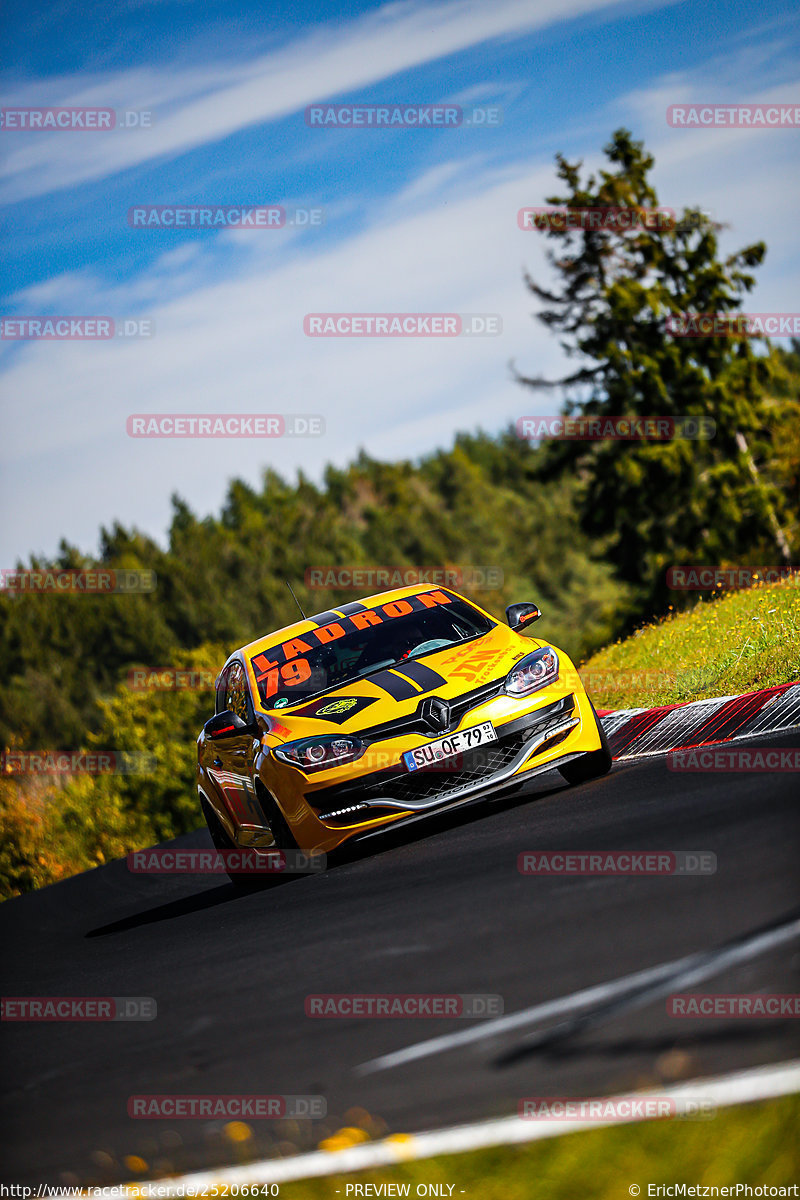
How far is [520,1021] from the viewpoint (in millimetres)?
4547

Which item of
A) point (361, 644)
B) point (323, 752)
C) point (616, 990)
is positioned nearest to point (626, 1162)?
point (616, 990)

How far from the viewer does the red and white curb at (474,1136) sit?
3.55m

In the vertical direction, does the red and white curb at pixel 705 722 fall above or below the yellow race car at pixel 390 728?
below

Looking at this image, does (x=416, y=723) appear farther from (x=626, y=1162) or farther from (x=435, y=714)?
(x=626, y=1162)

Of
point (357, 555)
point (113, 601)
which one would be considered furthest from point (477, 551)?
point (113, 601)

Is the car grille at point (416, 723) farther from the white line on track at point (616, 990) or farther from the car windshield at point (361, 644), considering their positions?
the white line on track at point (616, 990)

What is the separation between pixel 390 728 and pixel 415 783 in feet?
1.30

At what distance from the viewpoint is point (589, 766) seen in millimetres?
9008

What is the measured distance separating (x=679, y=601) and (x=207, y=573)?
6566 cm

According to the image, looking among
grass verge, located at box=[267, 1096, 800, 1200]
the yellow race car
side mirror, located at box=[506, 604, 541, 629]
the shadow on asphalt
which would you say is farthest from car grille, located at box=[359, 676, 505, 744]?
grass verge, located at box=[267, 1096, 800, 1200]

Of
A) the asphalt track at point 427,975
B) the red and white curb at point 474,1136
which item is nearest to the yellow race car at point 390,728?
the asphalt track at point 427,975

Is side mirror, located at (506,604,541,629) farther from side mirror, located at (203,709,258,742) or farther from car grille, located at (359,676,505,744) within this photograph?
side mirror, located at (203,709,258,742)

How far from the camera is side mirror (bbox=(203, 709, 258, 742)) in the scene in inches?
347

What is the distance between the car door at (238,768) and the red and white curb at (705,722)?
11.3ft
